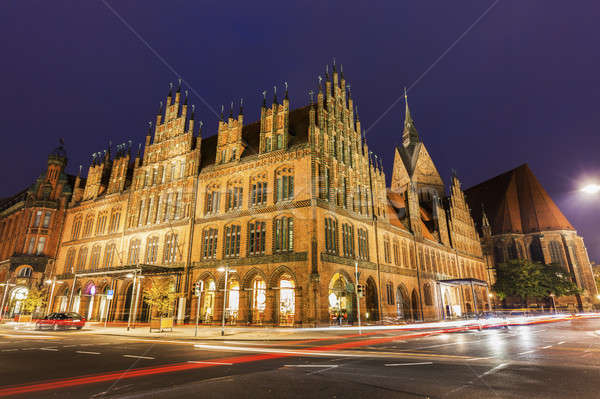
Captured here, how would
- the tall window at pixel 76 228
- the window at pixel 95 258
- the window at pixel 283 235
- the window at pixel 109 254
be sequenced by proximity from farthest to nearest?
the tall window at pixel 76 228 < the window at pixel 95 258 < the window at pixel 109 254 < the window at pixel 283 235

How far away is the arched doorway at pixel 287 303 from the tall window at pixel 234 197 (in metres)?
9.03

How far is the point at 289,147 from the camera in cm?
3078

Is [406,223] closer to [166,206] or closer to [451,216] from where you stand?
[451,216]

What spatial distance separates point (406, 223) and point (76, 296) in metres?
45.9

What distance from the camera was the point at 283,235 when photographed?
28859mm

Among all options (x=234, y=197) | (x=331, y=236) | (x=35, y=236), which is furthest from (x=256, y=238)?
(x=35, y=236)

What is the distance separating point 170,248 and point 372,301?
74.3ft

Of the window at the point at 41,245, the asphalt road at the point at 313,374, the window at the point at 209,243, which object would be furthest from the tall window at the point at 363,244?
the window at the point at 41,245

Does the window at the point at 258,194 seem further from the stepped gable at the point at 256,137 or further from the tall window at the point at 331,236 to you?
the tall window at the point at 331,236

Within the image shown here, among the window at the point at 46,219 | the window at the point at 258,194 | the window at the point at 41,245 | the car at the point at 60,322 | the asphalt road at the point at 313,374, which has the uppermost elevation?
the window at the point at 46,219

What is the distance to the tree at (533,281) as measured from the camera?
58.9 m

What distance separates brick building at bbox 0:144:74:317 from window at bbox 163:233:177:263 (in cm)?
2631

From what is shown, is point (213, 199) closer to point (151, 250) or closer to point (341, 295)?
point (151, 250)

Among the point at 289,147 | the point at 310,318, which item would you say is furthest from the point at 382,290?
the point at 289,147
